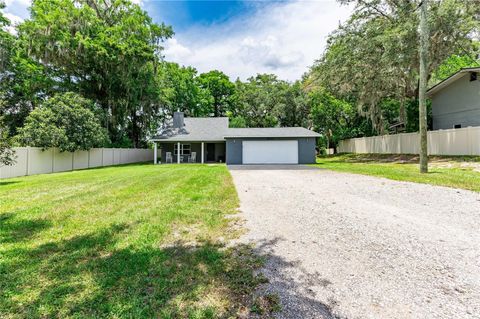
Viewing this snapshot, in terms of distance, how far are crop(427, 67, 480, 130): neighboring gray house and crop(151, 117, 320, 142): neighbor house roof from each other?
27.7ft

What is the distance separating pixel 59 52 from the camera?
18203mm

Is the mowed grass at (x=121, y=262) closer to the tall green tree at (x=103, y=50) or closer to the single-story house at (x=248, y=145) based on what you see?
the single-story house at (x=248, y=145)

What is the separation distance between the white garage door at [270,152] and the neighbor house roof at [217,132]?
1.96 feet

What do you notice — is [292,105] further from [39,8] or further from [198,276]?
[198,276]

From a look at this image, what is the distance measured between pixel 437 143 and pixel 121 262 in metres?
17.3

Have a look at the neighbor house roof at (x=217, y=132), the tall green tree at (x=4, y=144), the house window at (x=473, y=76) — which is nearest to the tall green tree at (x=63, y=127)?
the tall green tree at (x=4, y=144)

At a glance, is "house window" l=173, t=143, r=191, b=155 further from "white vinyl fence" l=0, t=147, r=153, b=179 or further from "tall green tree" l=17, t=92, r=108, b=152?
"tall green tree" l=17, t=92, r=108, b=152

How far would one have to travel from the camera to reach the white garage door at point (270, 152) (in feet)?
60.1

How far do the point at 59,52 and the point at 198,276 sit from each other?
863 inches

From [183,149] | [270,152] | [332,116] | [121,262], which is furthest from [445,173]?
[183,149]

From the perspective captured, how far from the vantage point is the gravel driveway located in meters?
2.00

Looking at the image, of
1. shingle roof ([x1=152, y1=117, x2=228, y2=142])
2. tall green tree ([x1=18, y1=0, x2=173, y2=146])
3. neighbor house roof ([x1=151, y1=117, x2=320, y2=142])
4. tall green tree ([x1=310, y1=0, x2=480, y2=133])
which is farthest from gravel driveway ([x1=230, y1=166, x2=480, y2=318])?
tall green tree ([x1=18, y1=0, x2=173, y2=146])

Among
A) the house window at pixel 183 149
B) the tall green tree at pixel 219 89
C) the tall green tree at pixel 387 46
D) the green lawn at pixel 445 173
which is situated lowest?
the green lawn at pixel 445 173

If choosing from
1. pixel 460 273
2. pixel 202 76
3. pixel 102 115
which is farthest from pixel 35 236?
pixel 202 76
